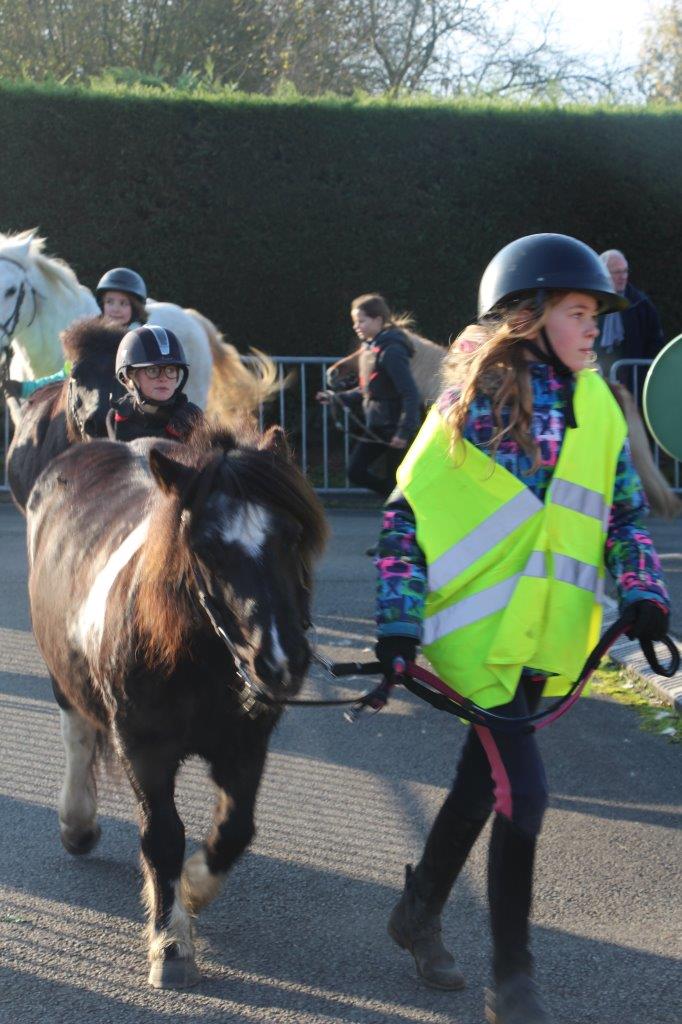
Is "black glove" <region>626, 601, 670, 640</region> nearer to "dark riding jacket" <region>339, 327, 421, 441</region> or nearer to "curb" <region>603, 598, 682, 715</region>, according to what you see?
"curb" <region>603, 598, 682, 715</region>

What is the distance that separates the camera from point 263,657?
3152 millimetres

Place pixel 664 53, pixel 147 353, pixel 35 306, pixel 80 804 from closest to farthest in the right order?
pixel 80 804, pixel 147 353, pixel 35 306, pixel 664 53

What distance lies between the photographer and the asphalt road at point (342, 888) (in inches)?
144

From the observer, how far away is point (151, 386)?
16.7ft

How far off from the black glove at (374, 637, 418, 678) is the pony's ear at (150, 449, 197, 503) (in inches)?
25.8

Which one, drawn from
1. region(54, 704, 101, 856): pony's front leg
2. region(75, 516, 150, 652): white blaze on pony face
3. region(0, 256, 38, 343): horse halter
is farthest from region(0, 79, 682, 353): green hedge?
region(75, 516, 150, 652): white blaze on pony face

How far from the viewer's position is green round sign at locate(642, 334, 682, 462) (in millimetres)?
5719

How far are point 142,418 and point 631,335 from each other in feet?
27.1


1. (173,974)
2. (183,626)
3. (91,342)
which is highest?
(91,342)

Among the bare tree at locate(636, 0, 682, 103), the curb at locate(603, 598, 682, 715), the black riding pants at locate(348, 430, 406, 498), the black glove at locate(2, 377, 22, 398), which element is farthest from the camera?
the bare tree at locate(636, 0, 682, 103)

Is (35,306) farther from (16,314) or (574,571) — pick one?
(574,571)

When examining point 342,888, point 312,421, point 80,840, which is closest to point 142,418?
point 80,840

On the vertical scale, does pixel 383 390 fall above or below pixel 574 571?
below

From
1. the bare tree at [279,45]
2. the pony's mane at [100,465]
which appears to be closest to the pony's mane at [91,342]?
the pony's mane at [100,465]
